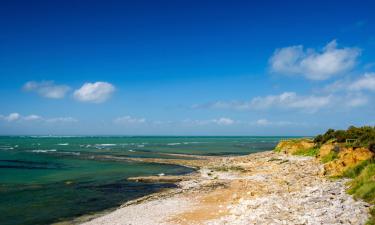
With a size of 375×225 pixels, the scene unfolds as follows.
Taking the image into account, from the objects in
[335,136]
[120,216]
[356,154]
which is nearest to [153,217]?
[120,216]

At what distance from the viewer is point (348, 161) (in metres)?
28.8

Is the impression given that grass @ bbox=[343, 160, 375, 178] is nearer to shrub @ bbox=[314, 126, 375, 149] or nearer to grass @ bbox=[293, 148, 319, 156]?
shrub @ bbox=[314, 126, 375, 149]

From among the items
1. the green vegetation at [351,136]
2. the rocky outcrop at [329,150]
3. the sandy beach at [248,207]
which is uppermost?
the green vegetation at [351,136]

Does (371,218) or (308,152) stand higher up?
(308,152)

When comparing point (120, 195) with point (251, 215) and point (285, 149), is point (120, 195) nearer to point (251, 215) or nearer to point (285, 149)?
point (251, 215)

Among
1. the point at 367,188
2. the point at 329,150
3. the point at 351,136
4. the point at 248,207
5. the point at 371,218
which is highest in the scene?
the point at 351,136

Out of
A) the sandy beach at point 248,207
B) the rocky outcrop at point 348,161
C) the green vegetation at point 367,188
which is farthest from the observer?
the rocky outcrop at point 348,161

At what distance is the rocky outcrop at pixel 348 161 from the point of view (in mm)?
28203

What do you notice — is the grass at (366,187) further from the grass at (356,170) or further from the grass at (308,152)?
the grass at (308,152)

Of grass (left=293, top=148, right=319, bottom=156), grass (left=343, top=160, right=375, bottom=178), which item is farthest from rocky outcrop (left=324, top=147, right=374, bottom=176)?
grass (left=293, top=148, right=319, bottom=156)

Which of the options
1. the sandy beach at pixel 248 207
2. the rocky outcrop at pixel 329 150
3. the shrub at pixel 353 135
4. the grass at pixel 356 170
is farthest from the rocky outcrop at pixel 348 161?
the rocky outcrop at pixel 329 150

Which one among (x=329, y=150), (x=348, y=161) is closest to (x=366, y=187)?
(x=348, y=161)

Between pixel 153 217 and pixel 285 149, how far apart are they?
144 ft

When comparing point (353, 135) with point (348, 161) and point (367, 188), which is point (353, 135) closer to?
point (348, 161)
